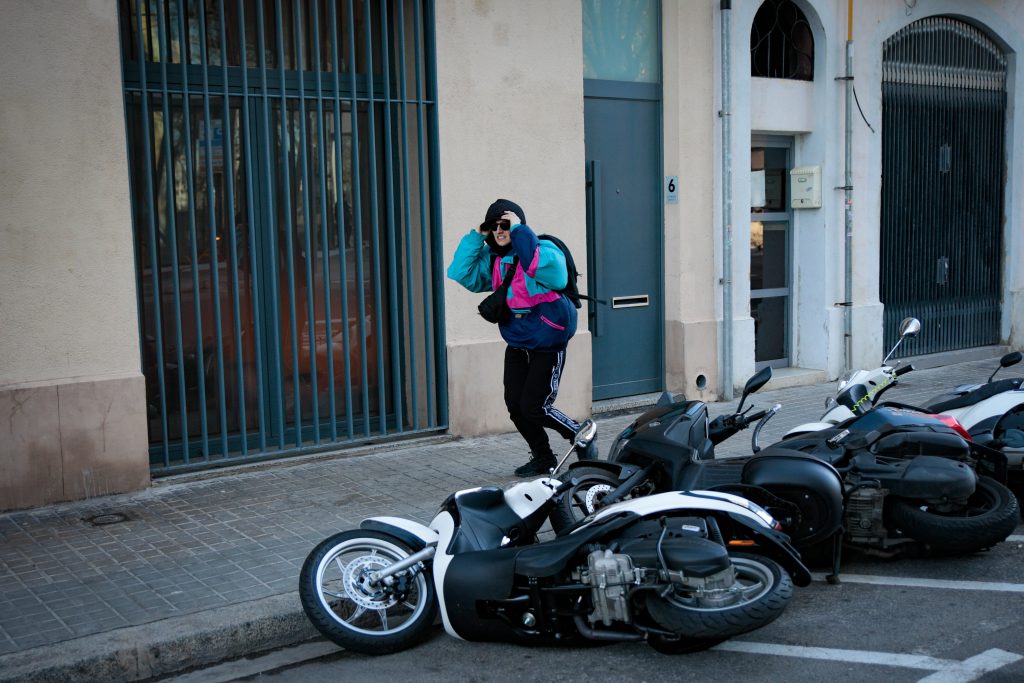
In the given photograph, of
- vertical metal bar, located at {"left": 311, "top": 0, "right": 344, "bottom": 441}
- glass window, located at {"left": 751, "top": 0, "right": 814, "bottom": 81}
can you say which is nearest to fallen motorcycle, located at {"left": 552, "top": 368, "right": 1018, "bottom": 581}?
vertical metal bar, located at {"left": 311, "top": 0, "right": 344, "bottom": 441}

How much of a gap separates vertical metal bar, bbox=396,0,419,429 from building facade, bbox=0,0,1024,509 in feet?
0.10

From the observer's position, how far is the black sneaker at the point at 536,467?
7.51 meters

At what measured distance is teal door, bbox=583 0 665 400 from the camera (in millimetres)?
9859

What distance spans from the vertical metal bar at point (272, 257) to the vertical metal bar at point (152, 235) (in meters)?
0.78

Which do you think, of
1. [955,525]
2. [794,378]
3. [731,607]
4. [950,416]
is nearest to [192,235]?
[731,607]

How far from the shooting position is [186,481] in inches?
299

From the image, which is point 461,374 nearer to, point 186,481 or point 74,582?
point 186,481

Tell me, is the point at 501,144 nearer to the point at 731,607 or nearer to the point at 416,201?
the point at 416,201

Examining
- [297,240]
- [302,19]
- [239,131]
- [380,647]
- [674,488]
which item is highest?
[302,19]

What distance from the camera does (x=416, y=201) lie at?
28.5 ft

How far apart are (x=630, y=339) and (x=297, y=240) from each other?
341cm

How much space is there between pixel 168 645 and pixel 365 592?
901 millimetres

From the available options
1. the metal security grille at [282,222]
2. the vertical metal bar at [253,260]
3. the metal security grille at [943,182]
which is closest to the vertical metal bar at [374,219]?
the metal security grille at [282,222]

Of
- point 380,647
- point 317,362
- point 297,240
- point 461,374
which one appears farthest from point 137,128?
point 380,647
